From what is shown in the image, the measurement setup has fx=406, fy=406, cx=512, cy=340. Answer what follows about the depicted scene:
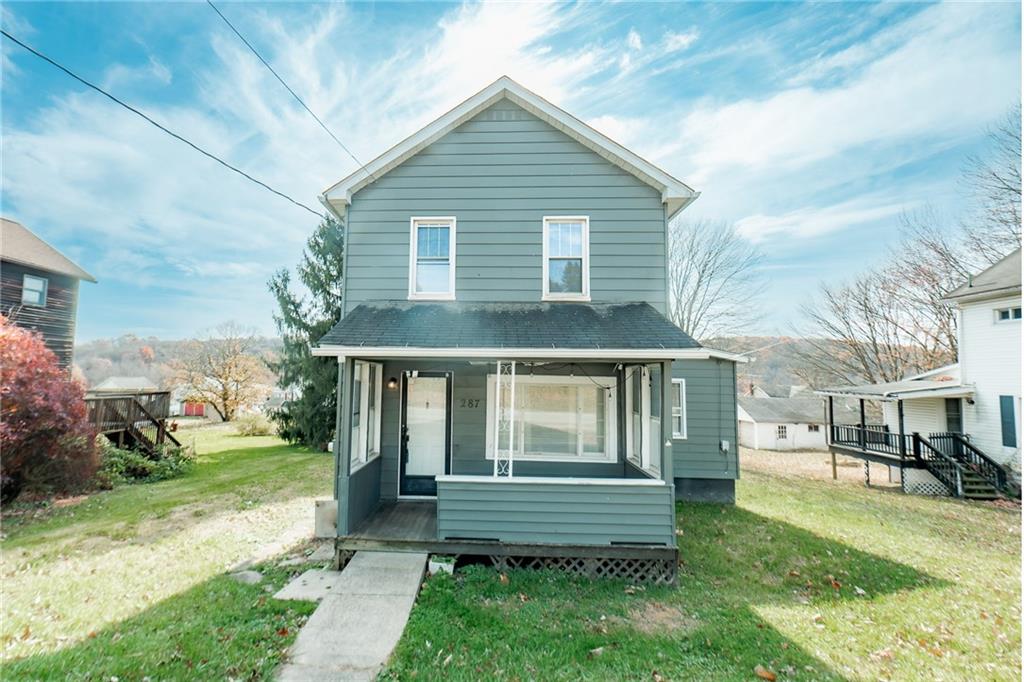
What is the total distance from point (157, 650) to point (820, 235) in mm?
27267

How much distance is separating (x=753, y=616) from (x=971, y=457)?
14.1 metres

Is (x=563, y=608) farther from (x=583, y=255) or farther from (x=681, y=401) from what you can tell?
(x=681, y=401)

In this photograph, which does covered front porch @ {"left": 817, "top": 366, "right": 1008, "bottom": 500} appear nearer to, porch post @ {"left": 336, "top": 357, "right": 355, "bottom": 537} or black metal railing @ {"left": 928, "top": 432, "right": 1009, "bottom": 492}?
black metal railing @ {"left": 928, "top": 432, "right": 1009, "bottom": 492}

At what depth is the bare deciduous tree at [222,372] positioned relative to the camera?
25.0m

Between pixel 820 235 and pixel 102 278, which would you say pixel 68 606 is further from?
pixel 820 235

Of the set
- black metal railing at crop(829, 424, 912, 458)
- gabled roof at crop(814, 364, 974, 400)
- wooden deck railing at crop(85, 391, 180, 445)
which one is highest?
gabled roof at crop(814, 364, 974, 400)

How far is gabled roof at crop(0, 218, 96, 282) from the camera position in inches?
546

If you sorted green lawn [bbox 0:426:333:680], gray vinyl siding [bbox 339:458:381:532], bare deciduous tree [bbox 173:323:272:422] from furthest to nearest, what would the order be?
bare deciduous tree [bbox 173:323:272:422], gray vinyl siding [bbox 339:458:381:532], green lawn [bbox 0:426:333:680]

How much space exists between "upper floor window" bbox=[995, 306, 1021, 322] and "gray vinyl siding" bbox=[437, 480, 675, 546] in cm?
1488

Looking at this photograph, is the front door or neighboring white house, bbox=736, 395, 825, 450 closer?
the front door

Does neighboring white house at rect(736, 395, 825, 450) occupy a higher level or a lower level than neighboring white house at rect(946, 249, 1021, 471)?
lower

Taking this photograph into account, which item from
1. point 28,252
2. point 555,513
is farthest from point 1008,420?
point 28,252

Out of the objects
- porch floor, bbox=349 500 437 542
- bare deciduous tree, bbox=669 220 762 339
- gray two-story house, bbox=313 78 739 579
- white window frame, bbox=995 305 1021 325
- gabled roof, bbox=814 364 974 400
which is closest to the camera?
porch floor, bbox=349 500 437 542

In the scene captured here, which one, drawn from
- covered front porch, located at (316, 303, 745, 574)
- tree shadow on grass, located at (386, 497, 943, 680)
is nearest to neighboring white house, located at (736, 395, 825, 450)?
tree shadow on grass, located at (386, 497, 943, 680)
